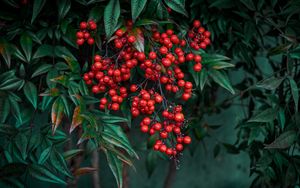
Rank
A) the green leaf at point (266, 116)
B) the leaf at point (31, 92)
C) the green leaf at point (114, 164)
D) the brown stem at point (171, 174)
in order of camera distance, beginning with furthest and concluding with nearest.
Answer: the brown stem at point (171, 174), the green leaf at point (266, 116), the leaf at point (31, 92), the green leaf at point (114, 164)

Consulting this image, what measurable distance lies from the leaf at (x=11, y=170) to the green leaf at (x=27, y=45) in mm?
269

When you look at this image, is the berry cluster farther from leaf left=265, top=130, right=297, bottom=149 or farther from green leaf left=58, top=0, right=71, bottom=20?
leaf left=265, top=130, right=297, bottom=149

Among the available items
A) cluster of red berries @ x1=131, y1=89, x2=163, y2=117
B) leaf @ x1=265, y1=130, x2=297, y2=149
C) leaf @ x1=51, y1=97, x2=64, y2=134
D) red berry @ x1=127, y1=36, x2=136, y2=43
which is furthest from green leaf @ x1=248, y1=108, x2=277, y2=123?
leaf @ x1=51, y1=97, x2=64, y2=134

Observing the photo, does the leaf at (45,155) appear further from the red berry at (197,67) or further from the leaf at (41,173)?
the red berry at (197,67)

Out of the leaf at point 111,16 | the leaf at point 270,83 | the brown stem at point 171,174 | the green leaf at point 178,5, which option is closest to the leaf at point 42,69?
the leaf at point 111,16

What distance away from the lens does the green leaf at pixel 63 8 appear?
100 centimetres

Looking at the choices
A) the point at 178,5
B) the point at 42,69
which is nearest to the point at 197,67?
the point at 178,5

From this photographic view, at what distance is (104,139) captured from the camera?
36.7 inches

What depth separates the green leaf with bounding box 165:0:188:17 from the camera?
0.98 m

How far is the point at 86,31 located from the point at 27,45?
0.16 metres

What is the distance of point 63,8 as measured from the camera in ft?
3.28

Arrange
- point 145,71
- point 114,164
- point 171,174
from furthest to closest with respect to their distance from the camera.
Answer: point 171,174, point 145,71, point 114,164

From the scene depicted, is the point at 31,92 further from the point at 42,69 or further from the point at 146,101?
the point at 146,101

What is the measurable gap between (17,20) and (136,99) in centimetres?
40
